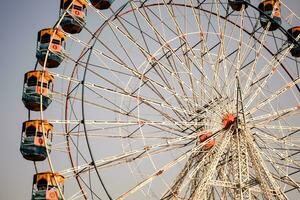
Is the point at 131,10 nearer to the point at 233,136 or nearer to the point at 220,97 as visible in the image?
the point at 220,97

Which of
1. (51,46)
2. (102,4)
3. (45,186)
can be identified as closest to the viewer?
(45,186)

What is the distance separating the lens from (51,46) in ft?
51.6

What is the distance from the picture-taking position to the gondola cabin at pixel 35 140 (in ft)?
47.1

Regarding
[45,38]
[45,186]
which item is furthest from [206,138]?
[45,38]

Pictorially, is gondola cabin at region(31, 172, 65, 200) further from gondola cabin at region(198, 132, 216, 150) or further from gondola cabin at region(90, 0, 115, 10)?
gondola cabin at region(90, 0, 115, 10)

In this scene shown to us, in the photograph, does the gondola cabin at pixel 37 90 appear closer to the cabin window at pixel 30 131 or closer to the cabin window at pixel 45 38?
the cabin window at pixel 30 131

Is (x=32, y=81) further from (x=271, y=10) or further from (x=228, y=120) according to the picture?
(x=271, y=10)

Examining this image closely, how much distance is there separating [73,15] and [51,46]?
153 centimetres

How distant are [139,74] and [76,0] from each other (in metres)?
3.90

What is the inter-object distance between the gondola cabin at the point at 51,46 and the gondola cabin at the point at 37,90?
0.83m

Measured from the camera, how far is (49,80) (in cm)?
1518

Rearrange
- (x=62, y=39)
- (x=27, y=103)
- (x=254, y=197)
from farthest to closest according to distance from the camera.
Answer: (x=62, y=39) < (x=27, y=103) < (x=254, y=197)

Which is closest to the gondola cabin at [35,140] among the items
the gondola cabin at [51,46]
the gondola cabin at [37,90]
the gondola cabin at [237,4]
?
the gondola cabin at [37,90]

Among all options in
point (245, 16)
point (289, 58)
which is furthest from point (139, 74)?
point (289, 58)
